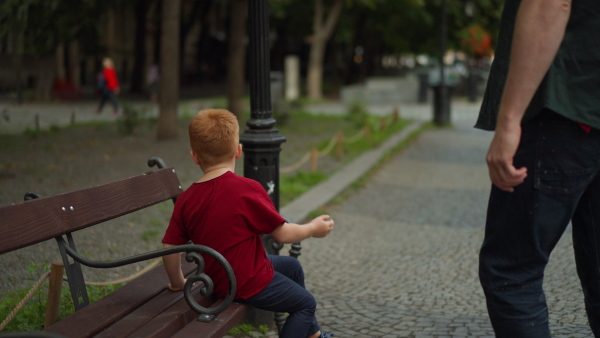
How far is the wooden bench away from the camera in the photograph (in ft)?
10.4

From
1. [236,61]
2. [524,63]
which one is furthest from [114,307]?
[236,61]

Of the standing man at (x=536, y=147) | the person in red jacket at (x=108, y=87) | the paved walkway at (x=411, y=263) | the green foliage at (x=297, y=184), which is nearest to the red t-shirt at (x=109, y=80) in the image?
the person in red jacket at (x=108, y=87)

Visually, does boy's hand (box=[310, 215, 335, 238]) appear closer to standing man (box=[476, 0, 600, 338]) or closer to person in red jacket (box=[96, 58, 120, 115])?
standing man (box=[476, 0, 600, 338])

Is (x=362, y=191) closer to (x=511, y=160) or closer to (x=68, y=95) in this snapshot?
(x=511, y=160)

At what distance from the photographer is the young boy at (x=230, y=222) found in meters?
3.36

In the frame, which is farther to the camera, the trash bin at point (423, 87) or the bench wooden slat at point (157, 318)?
the trash bin at point (423, 87)

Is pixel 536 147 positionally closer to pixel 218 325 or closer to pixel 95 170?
pixel 218 325

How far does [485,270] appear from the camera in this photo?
8.91ft

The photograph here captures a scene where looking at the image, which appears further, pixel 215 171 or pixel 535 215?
pixel 215 171

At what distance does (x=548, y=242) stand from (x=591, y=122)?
40cm

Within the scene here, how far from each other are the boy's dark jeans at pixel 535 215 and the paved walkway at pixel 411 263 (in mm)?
1908

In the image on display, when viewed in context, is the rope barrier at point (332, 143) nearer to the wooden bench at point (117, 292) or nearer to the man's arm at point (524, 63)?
the wooden bench at point (117, 292)

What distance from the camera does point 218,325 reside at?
10.6 feet

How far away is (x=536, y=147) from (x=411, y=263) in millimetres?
4038
